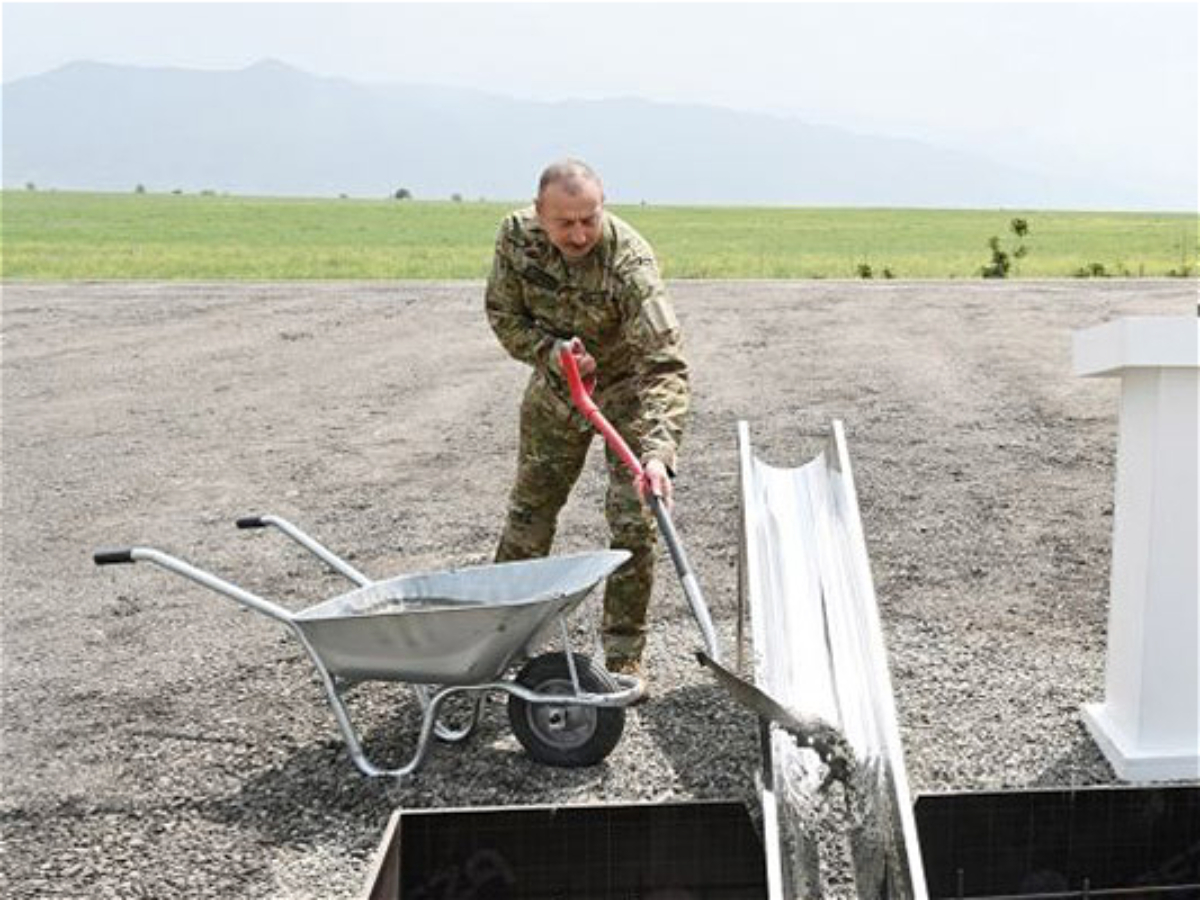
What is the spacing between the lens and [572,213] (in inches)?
175

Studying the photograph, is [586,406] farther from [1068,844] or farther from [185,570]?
[1068,844]

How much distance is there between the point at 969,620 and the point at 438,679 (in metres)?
2.66

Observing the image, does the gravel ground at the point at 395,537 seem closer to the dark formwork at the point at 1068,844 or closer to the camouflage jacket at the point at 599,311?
the dark formwork at the point at 1068,844

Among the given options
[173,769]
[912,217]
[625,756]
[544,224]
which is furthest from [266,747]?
[912,217]

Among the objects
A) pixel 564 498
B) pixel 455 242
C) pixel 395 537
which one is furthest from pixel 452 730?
pixel 455 242

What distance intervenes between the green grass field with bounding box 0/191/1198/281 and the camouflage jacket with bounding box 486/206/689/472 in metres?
15.4

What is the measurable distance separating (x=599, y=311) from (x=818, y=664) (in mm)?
1382

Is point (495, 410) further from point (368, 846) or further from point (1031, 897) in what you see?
point (1031, 897)

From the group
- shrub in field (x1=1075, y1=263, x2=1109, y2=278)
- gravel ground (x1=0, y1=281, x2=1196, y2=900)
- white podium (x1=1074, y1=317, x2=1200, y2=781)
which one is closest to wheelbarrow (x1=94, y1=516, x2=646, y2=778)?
gravel ground (x1=0, y1=281, x2=1196, y2=900)

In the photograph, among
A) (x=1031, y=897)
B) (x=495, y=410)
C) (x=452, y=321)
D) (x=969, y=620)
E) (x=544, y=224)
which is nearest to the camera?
(x=1031, y=897)

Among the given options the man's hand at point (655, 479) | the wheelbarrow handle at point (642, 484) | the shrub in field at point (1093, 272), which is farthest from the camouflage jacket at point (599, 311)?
the shrub in field at point (1093, 272)

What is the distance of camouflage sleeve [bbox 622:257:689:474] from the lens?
4617 millimetres

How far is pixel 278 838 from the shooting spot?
426cm

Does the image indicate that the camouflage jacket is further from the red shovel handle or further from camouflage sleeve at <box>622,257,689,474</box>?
the red shovel handle
